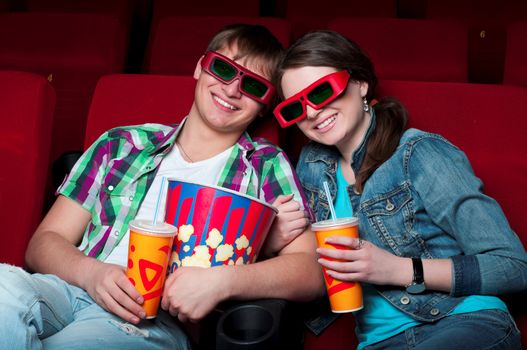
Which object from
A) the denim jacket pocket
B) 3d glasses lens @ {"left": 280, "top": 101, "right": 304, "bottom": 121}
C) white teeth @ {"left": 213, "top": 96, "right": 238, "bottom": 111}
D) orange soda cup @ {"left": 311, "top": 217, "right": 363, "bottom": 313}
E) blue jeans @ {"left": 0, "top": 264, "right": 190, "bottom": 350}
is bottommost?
blue jeans @ {"left": 0, "top": 264, "right": 190, "bottom": 350}

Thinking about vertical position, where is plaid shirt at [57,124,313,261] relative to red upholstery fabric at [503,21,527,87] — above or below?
below

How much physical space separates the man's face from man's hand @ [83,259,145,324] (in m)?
0.37

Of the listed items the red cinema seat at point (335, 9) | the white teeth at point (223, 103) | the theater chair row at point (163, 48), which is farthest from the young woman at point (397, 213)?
the red cinema seat at point (335, 9)

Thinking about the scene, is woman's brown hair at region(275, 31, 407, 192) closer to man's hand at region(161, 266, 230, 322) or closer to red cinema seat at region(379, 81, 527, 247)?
red cinema seat at region(379, 81, 527, 247)

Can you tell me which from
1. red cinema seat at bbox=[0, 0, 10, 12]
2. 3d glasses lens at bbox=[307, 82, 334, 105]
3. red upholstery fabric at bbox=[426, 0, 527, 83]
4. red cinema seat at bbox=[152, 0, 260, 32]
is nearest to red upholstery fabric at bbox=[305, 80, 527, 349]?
3d glasses lens at bbox=[307, 82, 334, 105]

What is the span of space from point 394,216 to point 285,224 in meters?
0.17

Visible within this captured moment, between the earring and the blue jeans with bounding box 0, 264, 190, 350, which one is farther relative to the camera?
the earring

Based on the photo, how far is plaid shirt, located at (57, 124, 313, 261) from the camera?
106 cm

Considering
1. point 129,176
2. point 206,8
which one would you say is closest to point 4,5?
point 206,8

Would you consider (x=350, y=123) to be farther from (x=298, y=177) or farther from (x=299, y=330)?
(x=299, y=330)

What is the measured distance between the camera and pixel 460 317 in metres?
0.89

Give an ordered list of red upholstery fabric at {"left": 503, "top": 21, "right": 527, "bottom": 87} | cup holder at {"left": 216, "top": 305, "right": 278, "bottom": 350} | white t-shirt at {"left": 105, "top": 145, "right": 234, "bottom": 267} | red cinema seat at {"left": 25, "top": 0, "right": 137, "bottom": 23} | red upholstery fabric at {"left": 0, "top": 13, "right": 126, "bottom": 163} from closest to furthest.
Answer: cup holder at {"left": 216, "top": 305, "right": 278, "bottom": 350} < white t-shirt at {"left": 105, "top": 145, "right": 234, "bottom": 267} < red upholstery fabric at {"left": 503, "top": 21, "right": 527, "bottom": 87} < red upholstery fabric at {"left": 0, "top": 13, "right": 126, "bottom": 163} < red cinema seat at {"left": 25, "top": 0, "right": 137, "bottom": 23}

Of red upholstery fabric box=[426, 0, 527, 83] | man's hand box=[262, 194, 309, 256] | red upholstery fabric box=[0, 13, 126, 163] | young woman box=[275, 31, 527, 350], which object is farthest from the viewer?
red upholstery fabric box=[426, 0, 527, 83]

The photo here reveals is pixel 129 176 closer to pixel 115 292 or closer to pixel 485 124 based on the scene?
pixel 115 292
